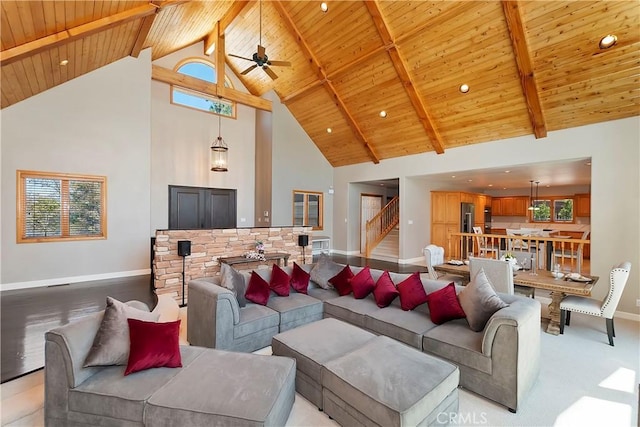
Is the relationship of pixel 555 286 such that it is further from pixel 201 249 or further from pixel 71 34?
pixel 71 34

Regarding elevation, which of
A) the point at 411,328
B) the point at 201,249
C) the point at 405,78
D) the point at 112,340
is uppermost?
the point at 405,78

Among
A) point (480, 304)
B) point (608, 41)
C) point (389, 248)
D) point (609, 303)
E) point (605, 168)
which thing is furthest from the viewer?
point (389, 248)

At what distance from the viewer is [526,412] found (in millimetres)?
2209

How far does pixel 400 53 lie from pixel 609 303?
16.9 ft

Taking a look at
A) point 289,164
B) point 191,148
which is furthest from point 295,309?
point 289,164

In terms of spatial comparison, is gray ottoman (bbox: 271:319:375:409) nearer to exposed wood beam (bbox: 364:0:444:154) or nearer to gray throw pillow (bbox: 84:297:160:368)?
gray throw pillow (bbox: 84:297:160:368)

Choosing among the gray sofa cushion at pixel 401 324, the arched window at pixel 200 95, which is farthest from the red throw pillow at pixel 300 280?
the arched window at pixel 200 95

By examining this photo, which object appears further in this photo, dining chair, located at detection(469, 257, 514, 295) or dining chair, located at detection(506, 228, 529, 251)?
dining chair, located at detection(506, 228, 529, 251)

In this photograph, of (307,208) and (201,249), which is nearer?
(201,249)

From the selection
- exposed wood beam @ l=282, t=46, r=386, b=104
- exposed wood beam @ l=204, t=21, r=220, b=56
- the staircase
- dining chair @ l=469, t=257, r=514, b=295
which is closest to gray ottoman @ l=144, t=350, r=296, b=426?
dining chair @ l=469, t=257, r=514, b=295

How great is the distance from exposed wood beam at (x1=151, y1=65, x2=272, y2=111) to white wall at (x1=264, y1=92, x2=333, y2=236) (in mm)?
863

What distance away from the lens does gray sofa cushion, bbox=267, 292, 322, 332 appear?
3304mm

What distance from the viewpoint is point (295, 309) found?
133 inches

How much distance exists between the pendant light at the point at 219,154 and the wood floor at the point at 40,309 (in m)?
3.03
